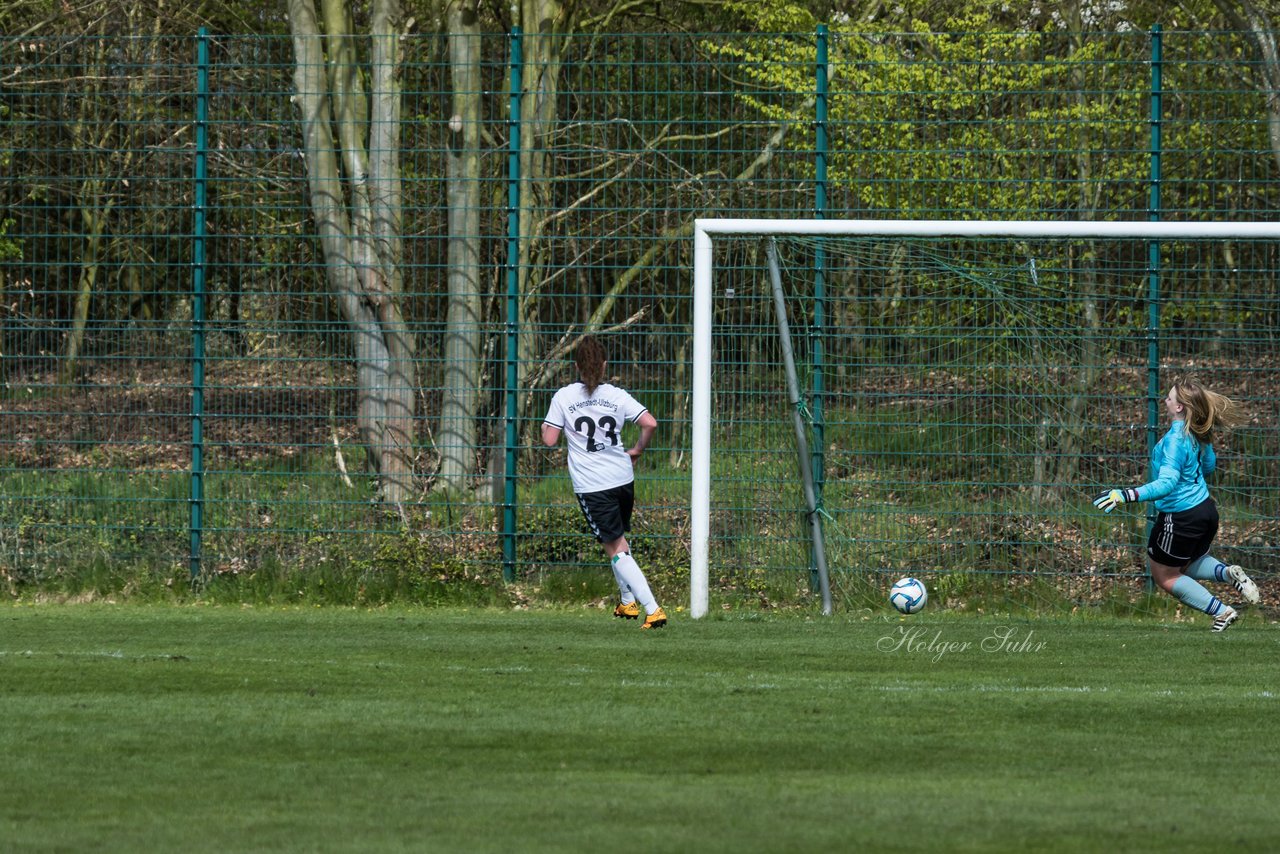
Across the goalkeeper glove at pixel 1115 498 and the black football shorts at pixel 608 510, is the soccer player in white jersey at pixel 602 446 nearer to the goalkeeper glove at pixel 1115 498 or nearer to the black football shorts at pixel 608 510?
the black football shorts at pixel 608 510

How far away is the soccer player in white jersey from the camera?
35.8ft

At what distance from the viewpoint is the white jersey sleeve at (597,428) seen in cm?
1091

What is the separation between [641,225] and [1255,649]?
5.57m

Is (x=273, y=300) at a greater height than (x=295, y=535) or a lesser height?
greater

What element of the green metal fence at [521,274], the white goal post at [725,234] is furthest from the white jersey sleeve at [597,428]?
the green metal fence at [521,274]

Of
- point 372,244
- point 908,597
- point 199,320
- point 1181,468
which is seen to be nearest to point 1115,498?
point 1181,468

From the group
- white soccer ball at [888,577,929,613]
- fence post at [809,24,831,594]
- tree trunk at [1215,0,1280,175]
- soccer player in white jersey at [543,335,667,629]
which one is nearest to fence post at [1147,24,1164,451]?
tree trunk at [1215,0,1280,175]

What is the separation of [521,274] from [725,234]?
1.94 meters

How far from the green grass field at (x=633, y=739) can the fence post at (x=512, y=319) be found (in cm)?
199

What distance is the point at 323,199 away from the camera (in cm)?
1362

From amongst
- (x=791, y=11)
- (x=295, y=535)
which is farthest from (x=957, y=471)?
(x=791, y=11)

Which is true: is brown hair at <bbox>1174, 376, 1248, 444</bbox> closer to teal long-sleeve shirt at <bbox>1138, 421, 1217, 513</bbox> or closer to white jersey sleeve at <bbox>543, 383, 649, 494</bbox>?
teal long-sleeve shirt at <bbox>1138, 421, 1217, 513</bbox>

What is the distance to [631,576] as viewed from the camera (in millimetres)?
10875

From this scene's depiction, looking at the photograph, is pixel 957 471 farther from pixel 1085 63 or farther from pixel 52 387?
pixel 52 387
